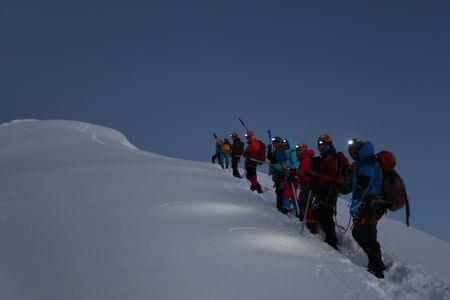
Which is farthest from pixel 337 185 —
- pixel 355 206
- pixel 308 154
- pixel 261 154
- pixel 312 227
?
pixel 261 154

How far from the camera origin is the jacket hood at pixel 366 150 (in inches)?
248

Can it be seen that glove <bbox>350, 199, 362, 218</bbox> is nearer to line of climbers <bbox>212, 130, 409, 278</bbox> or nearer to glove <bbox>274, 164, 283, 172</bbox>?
line of climbers <bbox>212, 130, 409, 278</bbox>

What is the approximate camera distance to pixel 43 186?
1004 cm

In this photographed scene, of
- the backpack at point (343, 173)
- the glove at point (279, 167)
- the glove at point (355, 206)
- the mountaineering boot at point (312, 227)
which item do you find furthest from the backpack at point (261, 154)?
the glove at point (355, 206)

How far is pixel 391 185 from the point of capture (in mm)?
6234

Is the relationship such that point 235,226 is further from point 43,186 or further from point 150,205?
point 43,186

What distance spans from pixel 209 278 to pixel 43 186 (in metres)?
7.05

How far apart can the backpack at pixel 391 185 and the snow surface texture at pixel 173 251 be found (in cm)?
110

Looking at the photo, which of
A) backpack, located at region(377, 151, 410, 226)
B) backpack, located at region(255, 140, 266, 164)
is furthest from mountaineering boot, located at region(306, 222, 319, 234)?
backpack, located at region(255, 140, 266, 164)

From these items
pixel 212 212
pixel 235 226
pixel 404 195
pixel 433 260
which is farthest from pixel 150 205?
pixel 433 260

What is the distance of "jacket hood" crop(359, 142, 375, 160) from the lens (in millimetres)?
6305

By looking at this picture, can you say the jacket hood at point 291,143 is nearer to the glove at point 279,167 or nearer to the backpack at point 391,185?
the glove at point 279,167

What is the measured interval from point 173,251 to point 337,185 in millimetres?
3855

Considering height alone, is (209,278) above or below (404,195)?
below
